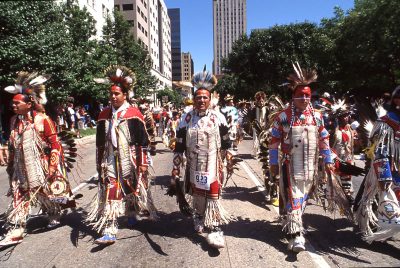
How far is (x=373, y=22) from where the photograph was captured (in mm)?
22156

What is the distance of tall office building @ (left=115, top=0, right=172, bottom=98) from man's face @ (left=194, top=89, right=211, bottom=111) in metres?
39.7

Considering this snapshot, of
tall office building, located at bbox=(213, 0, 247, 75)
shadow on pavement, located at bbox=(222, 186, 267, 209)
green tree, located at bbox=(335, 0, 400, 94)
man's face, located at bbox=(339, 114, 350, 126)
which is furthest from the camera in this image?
tall office building, located at bbox=(213, 0, 247, 75)

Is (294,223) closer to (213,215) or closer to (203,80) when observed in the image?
(213,215)

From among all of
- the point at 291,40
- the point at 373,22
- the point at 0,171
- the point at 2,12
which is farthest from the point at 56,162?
the point at 291,40

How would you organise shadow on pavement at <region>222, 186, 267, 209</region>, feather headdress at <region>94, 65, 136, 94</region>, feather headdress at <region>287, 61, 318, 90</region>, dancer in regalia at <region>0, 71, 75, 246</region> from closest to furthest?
feather headdress at <region>287, 61, 318, 90</region> < dancer in regalia at <region>0, 71, 75, 246</region> < feather headdress at <region>94, 65, 136, 94</region> < shadow on pavement at <region>222, 186, 267, 209</region>

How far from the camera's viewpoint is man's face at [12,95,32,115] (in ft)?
15.6

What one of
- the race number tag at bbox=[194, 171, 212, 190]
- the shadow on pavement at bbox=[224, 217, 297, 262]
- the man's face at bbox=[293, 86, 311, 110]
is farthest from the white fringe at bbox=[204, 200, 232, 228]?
the man's face at bbox=[293, 86, 311, 110]

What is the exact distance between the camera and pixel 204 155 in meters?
4.58

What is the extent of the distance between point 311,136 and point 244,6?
152 metres

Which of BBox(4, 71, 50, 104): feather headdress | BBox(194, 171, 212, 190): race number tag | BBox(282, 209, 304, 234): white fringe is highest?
BBox(4, 71, 50, 104): feather headdress

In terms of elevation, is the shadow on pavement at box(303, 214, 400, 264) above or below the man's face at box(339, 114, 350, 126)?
below

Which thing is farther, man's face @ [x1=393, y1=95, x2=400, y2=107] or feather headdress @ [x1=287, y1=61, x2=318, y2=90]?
feather headdress @ [x1=287, y1=61, x2=318, y2=90]

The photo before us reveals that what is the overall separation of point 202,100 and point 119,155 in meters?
1.32

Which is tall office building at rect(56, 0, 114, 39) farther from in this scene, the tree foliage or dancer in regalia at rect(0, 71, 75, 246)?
dancer in regalia at rect(0, 71, 75, 246)
